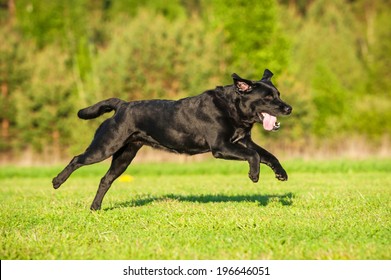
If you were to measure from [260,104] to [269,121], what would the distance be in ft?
0.82

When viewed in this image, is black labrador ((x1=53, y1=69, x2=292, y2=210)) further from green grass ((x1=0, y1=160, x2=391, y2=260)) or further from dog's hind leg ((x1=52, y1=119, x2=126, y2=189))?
green grass ((x1=0, y1=160, x2=391, y2=260))

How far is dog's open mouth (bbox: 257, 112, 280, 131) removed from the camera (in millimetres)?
7958

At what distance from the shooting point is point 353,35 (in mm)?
54781

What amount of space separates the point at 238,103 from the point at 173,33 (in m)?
27.5

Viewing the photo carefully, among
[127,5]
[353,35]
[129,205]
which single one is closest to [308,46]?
[353,35]

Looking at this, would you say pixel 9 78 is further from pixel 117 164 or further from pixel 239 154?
pixel 239 154

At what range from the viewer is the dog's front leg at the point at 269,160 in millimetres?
8008

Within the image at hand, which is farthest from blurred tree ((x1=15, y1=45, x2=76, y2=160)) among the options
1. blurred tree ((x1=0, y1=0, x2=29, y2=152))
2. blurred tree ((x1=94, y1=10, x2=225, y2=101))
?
blurred tree ((x1=94, y1=10, x2=225, y2=101))

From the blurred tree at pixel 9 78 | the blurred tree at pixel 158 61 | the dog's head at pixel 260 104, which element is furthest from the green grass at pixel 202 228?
the blurred tree at pixel 9 78

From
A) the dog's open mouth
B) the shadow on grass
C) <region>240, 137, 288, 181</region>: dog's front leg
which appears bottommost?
the shadow on grass

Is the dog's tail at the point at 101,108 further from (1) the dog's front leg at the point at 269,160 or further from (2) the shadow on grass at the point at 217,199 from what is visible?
(1) the dog's front leg at the point at 269,160

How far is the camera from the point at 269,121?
7.99 metres

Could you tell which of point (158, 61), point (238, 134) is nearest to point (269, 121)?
point (238, 134)

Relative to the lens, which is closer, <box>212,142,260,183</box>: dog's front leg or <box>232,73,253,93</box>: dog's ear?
<box>212,142,260,183</box>: dog's front leg
